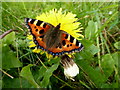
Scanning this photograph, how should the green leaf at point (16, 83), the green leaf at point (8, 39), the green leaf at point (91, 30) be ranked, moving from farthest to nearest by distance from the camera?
1. the green leaf at point (91, 30)
2. the green leaf at point (8, 39)
3. the green leaf at point (16, 83)

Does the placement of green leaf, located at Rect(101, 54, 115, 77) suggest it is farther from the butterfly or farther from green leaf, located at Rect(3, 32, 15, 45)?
green leaf, located at Rect(3, 32, 15, 45)

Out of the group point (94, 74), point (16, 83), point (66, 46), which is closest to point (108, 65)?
point (94, 74)

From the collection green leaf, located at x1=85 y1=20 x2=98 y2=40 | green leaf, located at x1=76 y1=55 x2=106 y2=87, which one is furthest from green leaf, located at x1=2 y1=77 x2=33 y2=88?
green leaf, located at x1=85 y1=20 x2=98 y2=40

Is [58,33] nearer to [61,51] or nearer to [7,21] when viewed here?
[61,51]

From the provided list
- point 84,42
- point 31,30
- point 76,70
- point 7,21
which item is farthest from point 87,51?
point 7,21

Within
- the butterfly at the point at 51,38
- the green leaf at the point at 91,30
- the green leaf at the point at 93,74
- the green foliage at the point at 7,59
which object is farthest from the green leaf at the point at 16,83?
the green leaf at the point at 91,30

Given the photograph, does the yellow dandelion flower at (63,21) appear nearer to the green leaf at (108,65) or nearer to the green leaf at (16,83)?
the green leaf at (108,65)

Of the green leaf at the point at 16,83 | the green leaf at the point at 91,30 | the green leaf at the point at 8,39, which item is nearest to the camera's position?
the green leaf at the point at 16,83

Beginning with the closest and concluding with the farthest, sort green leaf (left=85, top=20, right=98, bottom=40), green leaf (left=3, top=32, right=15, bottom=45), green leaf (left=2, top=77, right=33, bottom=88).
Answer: green leaf (left=2, top=77, right=33, bottom=88) < green leaf (left=3, top=32, right=15, bottom=45) < green leaf (left=85, top=20, right=98, bottom=40)

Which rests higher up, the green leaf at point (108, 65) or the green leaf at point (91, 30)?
the green leaf at point (91, 30)
